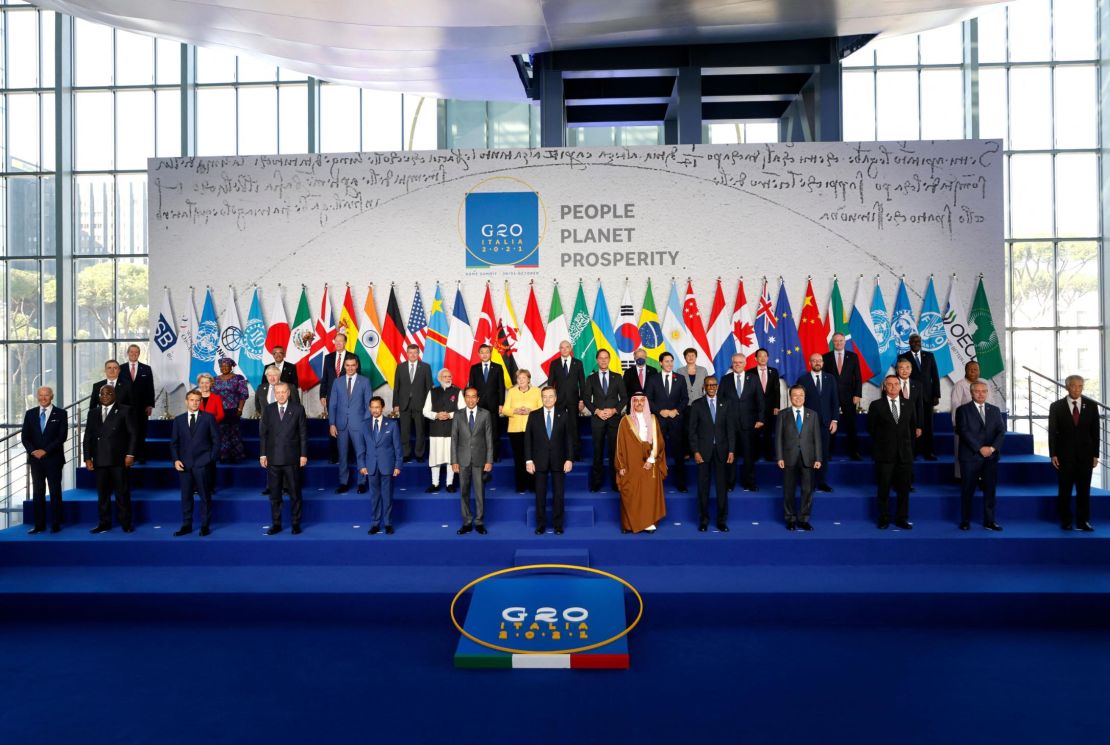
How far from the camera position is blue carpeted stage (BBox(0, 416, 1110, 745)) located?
443 centimetres

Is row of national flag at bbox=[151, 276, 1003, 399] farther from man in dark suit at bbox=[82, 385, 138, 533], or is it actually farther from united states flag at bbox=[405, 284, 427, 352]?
man in dark suit at bbox=[82, 385, 138, 533]

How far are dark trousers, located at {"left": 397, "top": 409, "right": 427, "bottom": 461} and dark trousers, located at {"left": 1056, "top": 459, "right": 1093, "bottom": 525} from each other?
6.46 meters

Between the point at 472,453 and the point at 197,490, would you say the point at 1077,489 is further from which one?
the point at 197,490

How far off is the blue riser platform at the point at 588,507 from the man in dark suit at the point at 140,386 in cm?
119

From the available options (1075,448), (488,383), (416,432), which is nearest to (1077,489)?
(1075,448)

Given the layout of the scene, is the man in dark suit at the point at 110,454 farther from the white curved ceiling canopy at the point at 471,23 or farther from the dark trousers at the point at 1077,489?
the dark trousers at the point at 1077,489

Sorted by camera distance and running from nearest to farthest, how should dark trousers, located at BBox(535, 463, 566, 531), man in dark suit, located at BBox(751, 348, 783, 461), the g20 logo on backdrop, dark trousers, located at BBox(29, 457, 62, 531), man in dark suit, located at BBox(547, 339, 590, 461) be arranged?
dark trousers, located at BBox(535, 463, 566, 531) < dark trousers, located at BBox(29, 457, 62, 531) < man in dark suit, located at BBox(547, 339, 590, 461) < man in dark suit, located at BBox(751, 348, 783, 461) < the g20 logo on backdrop

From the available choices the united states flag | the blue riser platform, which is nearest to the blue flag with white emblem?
the blue riser platform

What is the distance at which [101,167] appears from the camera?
1488 cm

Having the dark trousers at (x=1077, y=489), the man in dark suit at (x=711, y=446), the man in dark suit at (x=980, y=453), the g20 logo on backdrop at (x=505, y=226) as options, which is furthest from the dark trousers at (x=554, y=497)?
the dark trousers at (x=1077, y=489)

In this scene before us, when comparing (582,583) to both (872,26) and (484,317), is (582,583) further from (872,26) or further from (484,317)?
(872,26)

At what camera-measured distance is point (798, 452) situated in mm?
7371

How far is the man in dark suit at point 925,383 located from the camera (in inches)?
337

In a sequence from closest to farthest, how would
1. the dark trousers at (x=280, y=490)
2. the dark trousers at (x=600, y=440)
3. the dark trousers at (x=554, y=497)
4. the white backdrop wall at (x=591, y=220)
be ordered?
the dark trousers at (x=554, y=497) < the dark trousers at (x=280, y=490) < the dark trousers at (x=600, y=440) < the white backdrop wall at (x=591, y=220)
